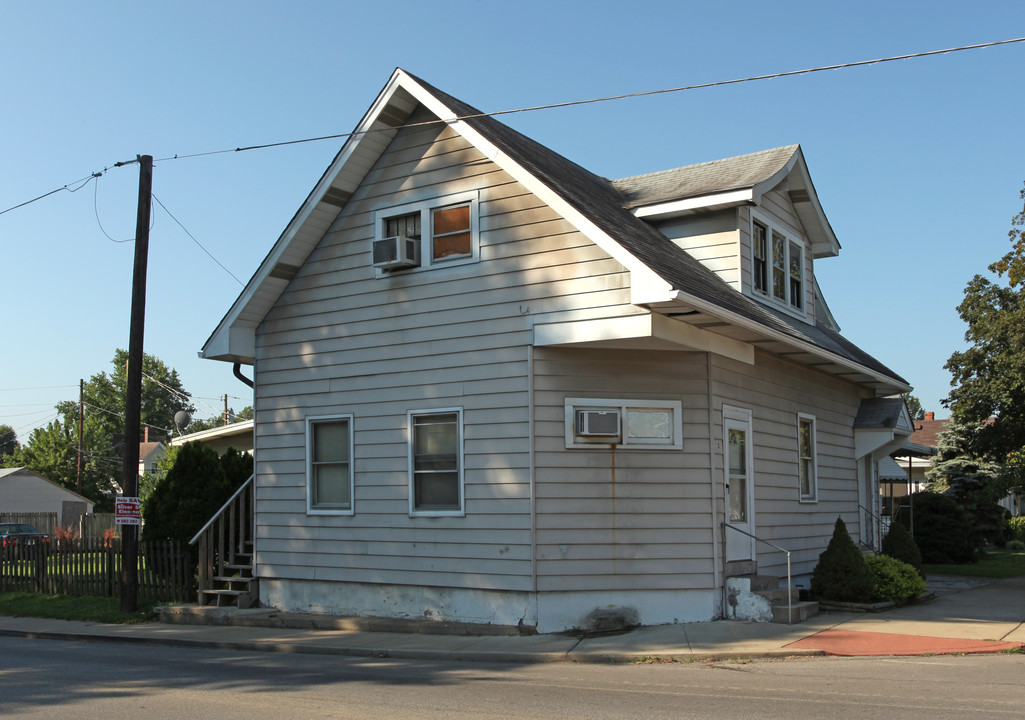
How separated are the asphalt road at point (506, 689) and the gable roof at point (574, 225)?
14.1ft

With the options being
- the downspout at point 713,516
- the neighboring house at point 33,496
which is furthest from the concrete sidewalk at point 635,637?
the neighboring house at point 33,496

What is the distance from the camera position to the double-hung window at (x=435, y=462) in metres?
13.3

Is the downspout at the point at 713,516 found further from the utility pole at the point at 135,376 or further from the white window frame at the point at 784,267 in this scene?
the utility pole at the point at 135,376

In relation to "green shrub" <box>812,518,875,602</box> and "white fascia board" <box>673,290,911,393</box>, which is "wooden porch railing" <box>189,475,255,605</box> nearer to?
"white fascia board" <box>673,290,911,393</box>

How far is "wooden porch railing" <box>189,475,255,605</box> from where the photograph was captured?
51.5ft

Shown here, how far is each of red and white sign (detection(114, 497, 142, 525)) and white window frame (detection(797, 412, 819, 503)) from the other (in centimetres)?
1090

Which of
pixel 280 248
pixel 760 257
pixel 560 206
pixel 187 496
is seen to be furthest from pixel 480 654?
pixel 760 257

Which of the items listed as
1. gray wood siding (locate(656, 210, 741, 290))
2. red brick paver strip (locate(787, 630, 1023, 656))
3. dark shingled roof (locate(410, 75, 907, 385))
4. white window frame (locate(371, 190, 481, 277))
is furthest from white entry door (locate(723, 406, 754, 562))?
white window frame (locate(371, 190, 481, 277))

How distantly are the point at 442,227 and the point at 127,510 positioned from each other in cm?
704

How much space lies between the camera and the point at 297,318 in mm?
15352

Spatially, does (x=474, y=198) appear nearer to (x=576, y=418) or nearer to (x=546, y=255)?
(x=546, y=255)

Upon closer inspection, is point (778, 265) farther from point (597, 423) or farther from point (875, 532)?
point (875, 532)

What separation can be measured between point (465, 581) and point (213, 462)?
6.32 metres

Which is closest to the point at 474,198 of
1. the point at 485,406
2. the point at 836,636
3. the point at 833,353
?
the point at 485,406
